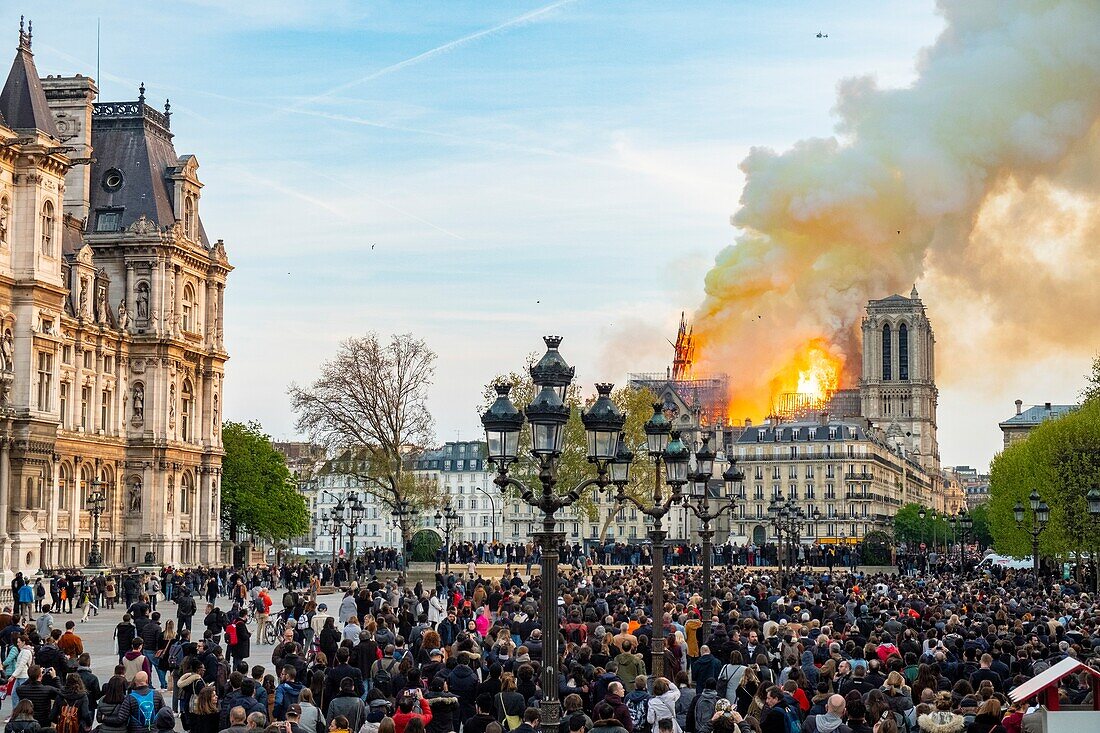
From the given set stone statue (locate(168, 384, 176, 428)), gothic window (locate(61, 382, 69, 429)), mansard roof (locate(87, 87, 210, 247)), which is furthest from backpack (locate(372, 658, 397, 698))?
mansard roof (locate(87, 87, 210, 247))

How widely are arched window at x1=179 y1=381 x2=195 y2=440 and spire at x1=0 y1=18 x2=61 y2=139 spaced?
19586 millimetres

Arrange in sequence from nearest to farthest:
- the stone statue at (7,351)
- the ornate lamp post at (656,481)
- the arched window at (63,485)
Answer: the ornate lamp post at (656,481) → the stone statue at (7,351) → the arched window at (63,485)

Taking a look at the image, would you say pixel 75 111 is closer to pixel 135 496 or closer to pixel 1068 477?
pixel 135 496

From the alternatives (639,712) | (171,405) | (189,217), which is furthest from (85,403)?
(639,712)

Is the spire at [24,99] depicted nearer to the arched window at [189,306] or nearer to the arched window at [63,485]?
the arched window at [63,485]

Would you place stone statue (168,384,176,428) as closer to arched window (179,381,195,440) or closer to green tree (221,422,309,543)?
arched window (179,381,195,440)

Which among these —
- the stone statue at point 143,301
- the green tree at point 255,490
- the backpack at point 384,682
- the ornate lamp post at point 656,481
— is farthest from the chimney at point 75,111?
the backpack at point 384,682

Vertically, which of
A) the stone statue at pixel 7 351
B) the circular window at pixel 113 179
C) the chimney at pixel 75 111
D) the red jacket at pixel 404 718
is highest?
the chimney at pixel 75 111

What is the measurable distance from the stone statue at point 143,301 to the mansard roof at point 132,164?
3.05m

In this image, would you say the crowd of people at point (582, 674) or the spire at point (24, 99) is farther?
the spire at point (24, 99)

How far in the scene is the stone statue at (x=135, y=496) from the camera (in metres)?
71.6

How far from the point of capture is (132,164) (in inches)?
2980

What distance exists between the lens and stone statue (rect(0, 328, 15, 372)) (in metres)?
54.6

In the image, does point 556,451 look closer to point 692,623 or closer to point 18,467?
point 692,623
